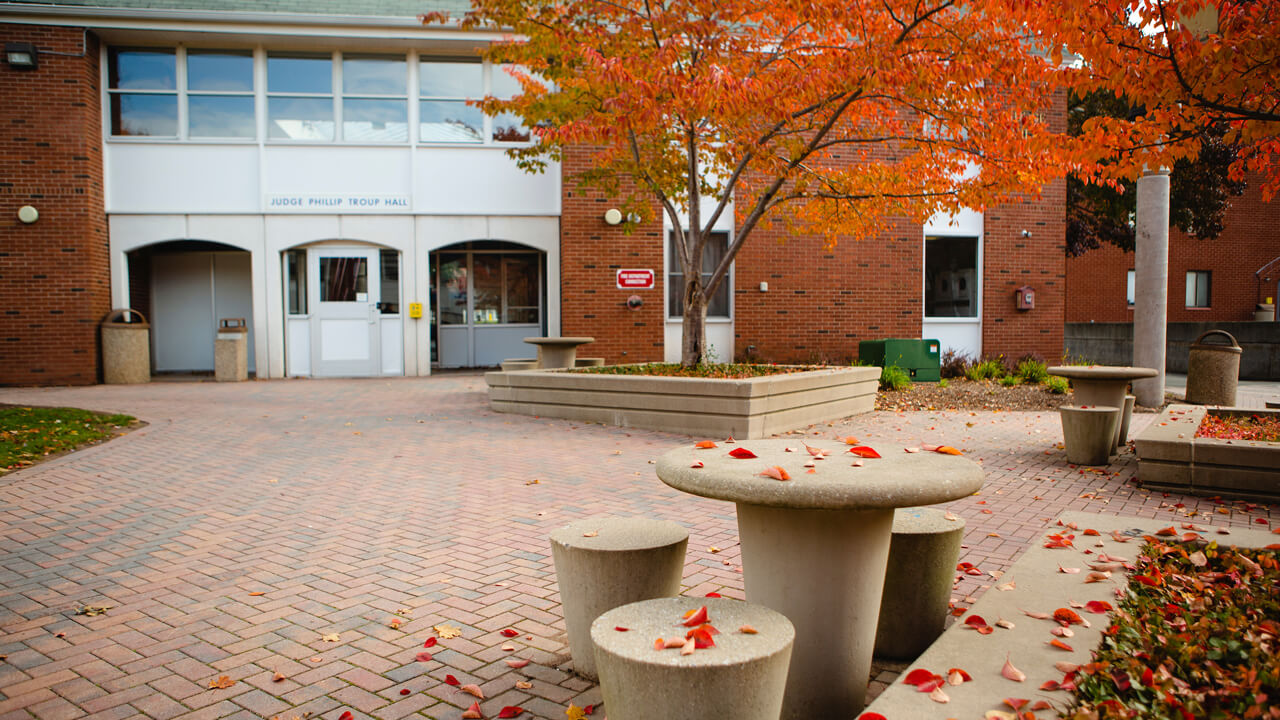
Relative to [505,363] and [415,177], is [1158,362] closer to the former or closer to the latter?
[505,363]

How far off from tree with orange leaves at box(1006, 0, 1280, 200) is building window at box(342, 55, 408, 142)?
13.2 metres

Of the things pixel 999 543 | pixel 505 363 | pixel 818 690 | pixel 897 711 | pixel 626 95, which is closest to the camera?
pixel 897 711

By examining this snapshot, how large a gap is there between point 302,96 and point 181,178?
274 centimetres

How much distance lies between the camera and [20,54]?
1459 centimetres

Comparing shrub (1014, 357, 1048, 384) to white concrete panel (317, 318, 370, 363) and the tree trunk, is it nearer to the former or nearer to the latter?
the tree trunk

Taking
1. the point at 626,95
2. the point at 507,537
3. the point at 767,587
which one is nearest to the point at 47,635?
the point at 507,537

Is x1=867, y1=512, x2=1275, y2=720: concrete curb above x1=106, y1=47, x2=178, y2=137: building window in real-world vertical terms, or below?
below

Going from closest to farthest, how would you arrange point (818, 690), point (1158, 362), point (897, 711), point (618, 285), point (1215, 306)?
1. point (897, 711)
2. point (818, 690)
3. point (1158, 362)
4. point (618, 285)
5. point (1215, 306)

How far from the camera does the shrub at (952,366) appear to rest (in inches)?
645

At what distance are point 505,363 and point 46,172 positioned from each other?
9004 millimetres

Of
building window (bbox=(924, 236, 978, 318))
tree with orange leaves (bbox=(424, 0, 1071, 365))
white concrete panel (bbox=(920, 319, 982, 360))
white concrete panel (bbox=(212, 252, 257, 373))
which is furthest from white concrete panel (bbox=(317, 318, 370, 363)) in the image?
building window (bbox=(924, 236, 978, 318))

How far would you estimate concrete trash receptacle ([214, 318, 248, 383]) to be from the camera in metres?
15.5

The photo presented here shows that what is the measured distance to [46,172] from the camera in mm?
14969

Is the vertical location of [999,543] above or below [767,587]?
below
